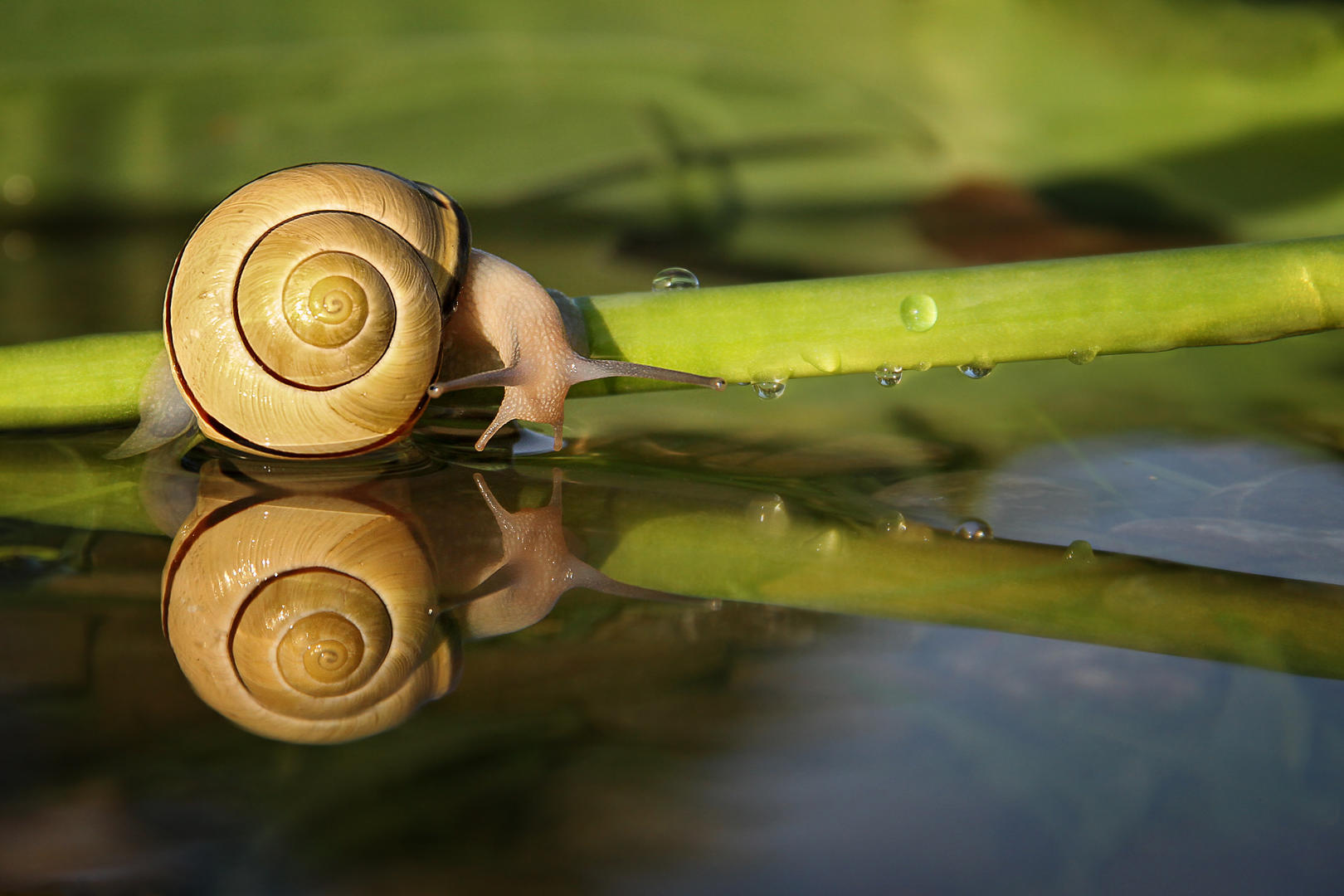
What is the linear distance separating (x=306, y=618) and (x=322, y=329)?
30 cm

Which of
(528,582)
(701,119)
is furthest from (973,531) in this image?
(701,119)

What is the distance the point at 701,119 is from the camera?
2.04 metres

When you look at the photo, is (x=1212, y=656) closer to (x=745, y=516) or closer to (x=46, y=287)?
(x=745, y=516)

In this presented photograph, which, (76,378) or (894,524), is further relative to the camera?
(76,378)

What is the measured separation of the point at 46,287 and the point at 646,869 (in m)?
1.51

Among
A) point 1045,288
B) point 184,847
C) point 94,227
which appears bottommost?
point 184,847

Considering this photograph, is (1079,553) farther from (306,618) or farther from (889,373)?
(306,618)

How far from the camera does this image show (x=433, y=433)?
107 cm

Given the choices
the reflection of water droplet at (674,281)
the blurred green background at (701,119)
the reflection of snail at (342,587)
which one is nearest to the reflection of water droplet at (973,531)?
the reflection of snail at (342,587)

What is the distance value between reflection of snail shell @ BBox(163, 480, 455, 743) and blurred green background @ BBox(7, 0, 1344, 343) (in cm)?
109

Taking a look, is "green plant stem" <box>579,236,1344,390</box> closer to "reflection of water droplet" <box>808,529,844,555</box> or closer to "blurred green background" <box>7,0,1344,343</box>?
"reflection of water droplet" <box>808,529,844,555</box>

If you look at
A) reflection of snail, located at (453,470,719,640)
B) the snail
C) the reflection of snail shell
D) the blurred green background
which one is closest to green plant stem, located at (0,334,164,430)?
the snail

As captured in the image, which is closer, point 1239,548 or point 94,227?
point 1239,548

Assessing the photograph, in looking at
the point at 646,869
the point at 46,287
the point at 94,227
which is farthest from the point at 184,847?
the point at 94,227
